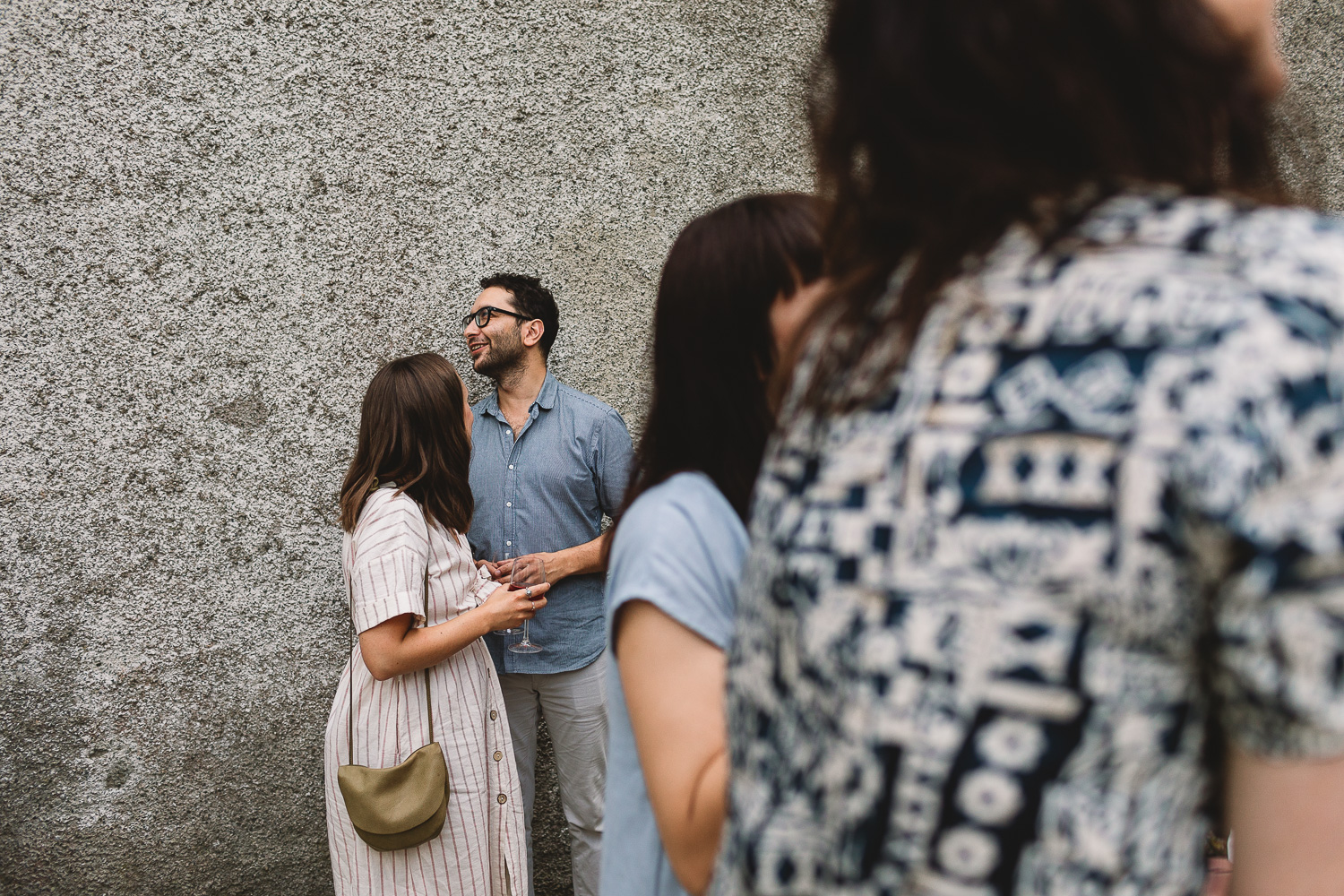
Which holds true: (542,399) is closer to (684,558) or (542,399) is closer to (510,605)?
(510,605)

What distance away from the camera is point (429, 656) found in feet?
7.70

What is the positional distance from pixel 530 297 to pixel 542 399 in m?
0.38

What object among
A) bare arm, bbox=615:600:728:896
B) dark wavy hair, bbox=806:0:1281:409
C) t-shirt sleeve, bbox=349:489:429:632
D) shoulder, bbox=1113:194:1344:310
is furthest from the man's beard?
shoulder, bbox=1113:194:1344:310

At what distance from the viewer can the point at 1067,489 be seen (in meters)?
0.53

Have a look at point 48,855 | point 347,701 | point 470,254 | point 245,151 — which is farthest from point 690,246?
point 48,855

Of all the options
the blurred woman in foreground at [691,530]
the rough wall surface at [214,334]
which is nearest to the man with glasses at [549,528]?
the rough wall surface at [214,334]

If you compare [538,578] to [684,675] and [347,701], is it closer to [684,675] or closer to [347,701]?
[347,701]

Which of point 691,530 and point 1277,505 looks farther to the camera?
point 691,530

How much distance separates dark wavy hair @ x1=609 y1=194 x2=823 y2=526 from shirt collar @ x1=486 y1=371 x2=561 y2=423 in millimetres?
2169

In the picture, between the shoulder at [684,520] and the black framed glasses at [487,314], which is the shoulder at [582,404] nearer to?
the black framed glasses at [487,314]

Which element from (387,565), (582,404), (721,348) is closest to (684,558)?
(721,348)

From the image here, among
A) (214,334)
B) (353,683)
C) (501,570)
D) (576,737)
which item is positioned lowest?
(576,737)

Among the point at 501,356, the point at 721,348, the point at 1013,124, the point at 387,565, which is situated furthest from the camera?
the point at 501,356

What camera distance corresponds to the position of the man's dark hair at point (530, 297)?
127 inches
